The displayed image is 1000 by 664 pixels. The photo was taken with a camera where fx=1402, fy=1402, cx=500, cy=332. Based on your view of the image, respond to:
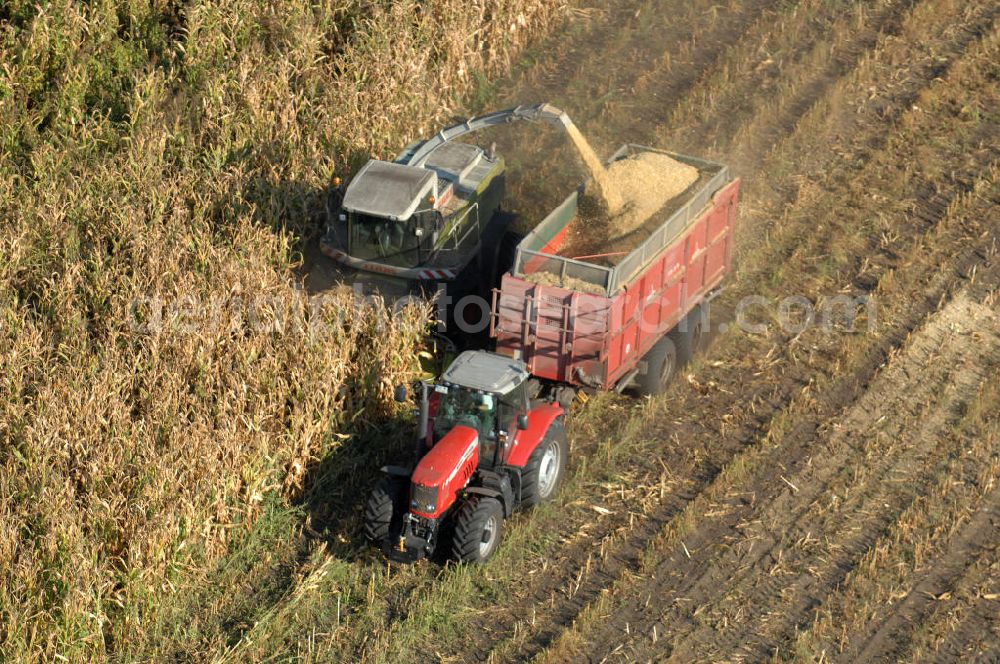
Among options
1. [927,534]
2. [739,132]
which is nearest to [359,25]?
[739,132]

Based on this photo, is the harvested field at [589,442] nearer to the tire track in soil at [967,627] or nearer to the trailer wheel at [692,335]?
the tire track in soil at [967,627]

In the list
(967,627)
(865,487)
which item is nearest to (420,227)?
(865,487)

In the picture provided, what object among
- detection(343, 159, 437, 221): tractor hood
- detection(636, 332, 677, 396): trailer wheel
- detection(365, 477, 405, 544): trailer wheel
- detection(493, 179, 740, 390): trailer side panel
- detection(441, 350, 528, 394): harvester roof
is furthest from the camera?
detection(636, 332, 677, 396): trailer wheel

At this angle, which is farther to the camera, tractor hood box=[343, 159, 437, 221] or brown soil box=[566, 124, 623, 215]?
brown soil box=[566, 124, 623, 215]

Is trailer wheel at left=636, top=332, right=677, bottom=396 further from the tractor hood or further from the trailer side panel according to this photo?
the tractor hood

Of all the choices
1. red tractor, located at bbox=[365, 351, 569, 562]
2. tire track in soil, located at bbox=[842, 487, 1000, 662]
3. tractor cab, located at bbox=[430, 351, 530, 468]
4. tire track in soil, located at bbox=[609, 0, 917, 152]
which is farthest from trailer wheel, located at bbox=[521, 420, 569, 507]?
tire track in soil, located at bbox=[609, 0, 917, 152]

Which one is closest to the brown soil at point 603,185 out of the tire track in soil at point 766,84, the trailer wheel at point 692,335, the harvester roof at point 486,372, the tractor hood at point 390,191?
the trailer wheel at point 692,335
